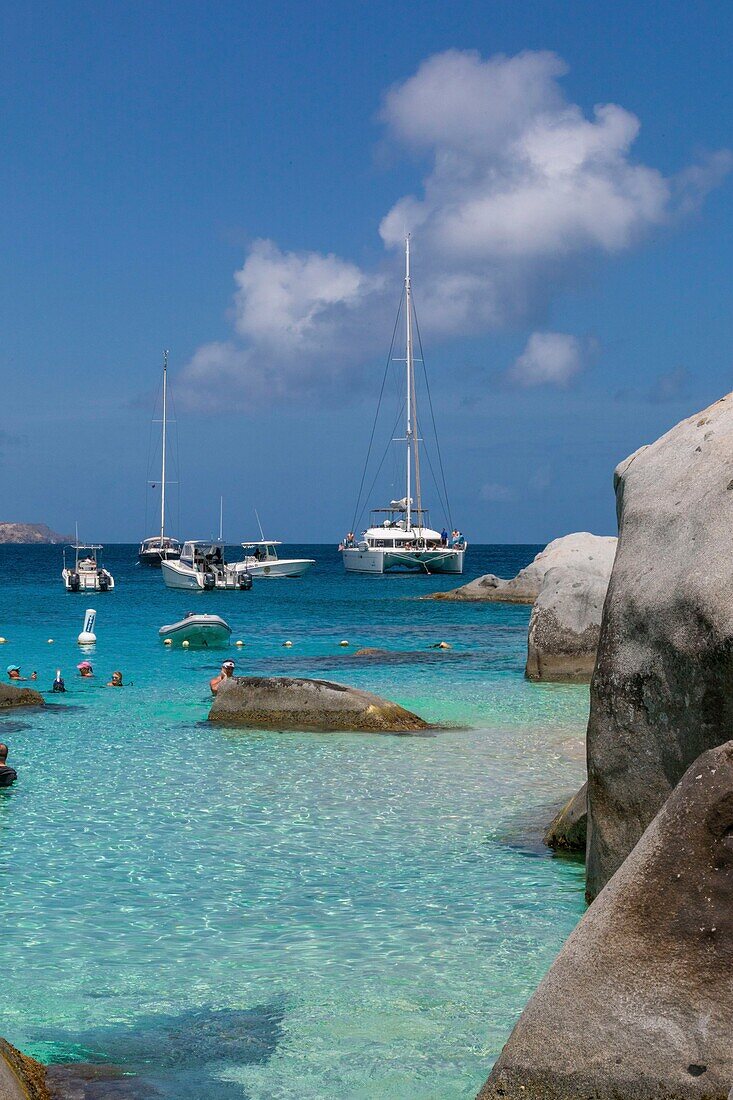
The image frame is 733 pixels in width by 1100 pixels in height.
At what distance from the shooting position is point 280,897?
→ 10.4 metres

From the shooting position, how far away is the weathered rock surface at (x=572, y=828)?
1159 cm

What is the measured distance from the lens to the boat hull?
299 feet

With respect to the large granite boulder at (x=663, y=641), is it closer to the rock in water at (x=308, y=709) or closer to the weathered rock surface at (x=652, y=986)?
the weathered rock surface at (x=652, y=986)

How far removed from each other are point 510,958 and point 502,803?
530cm

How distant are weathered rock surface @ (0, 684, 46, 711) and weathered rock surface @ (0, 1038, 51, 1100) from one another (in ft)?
54.5

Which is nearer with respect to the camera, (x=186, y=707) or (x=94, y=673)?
(x=186, y=707)

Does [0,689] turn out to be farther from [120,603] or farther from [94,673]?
[120,603]

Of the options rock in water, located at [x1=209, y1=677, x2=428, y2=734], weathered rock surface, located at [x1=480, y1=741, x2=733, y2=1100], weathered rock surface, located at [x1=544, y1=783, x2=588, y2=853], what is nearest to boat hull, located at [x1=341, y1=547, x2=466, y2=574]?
rock in water, located at [x1=209, y1=677, x2=428, y2=734]

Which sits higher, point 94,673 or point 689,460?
point 689,460

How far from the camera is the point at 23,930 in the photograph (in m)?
9.50

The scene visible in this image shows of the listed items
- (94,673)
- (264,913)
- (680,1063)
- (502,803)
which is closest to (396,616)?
(94,673)

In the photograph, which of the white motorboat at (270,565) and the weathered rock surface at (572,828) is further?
the white motorboat at (270,565)

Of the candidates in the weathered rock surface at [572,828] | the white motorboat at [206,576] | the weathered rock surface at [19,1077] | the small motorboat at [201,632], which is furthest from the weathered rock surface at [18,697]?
the white motorboat at [206,576]

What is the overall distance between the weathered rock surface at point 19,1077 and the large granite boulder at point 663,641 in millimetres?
4318
